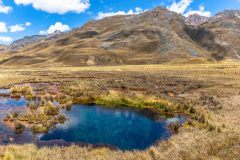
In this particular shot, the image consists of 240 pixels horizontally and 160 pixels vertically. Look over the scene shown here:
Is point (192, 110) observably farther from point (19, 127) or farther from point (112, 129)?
point (19, 127)

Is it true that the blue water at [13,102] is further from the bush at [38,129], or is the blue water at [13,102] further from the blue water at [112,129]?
the bush at [38,129]

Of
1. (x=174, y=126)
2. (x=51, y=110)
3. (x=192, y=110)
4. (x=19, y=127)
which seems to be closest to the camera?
(x=174, y=126)

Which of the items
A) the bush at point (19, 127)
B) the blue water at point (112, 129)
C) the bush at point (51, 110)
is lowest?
the blue water at point (112, 129)

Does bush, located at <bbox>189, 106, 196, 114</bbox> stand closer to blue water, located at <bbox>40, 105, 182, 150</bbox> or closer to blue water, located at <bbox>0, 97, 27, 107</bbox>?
blue water, located at <bbox>40, 105, 182, 150</bbox>

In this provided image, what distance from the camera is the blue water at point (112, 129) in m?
24.8

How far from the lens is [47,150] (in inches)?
795

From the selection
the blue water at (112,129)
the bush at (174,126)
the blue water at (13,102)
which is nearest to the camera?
the blue water at (112,129)

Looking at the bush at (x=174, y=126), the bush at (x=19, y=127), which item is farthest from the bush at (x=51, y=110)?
the bush at (x=174, y=126)

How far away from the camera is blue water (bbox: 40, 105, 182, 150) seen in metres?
24.8

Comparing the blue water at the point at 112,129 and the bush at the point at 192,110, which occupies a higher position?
the bush at the point at 192,110

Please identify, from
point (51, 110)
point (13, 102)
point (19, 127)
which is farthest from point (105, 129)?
point (13, 102)

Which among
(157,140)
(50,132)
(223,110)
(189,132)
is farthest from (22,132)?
(223,110)

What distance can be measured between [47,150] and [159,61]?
167040 mm

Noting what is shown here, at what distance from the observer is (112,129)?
2845cm
